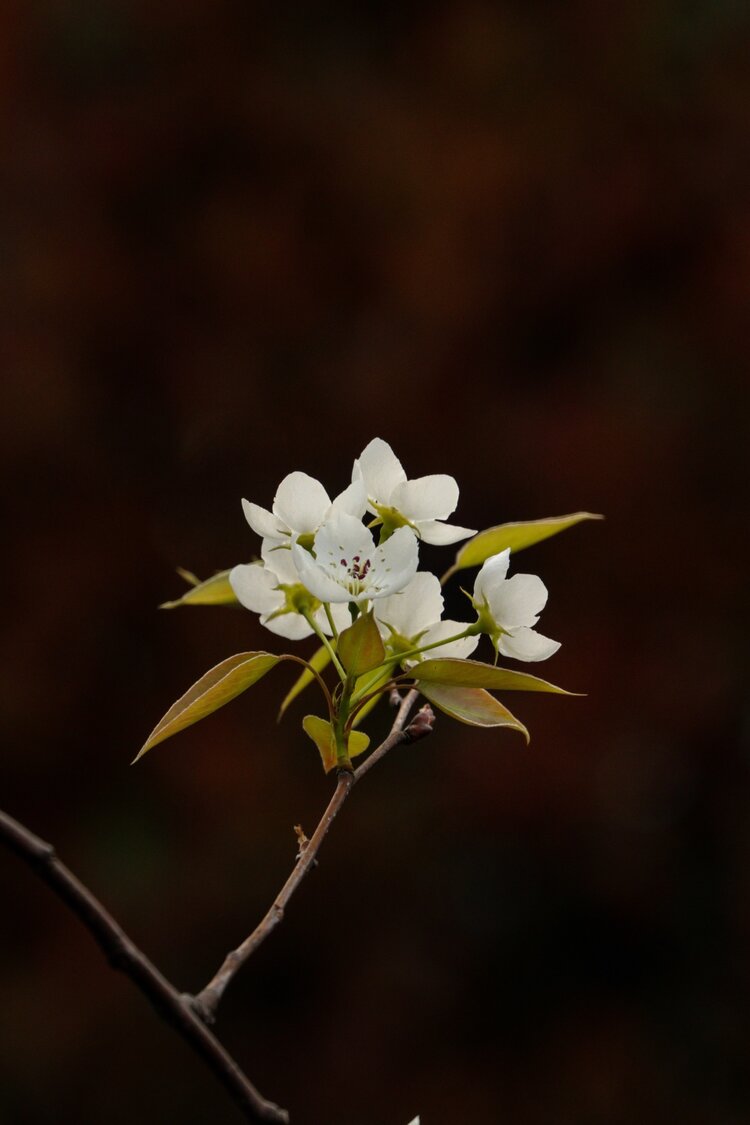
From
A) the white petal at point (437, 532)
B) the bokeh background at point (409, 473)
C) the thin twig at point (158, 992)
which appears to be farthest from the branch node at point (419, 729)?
the bokeh background at point (409, 473)

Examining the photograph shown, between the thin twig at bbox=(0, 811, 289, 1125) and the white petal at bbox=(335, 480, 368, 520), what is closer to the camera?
the thin twig at bbox=(0, 811, 289, 1125)

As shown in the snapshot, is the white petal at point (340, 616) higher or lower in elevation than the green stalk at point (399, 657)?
higher

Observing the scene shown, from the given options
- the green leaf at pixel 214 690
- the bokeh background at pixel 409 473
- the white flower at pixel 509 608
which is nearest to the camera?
the green leaf at pixel 214 690

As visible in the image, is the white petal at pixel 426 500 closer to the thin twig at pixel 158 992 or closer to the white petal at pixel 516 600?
the white petal at pixel 516 600

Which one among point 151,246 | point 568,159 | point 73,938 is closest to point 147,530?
point 151,246

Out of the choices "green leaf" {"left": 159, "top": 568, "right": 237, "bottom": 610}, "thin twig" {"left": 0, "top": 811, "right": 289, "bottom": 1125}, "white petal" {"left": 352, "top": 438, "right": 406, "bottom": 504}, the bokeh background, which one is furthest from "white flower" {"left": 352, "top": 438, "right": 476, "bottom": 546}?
the bokeh background

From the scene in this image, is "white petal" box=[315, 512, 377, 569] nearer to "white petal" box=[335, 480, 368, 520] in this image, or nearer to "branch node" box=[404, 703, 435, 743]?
"white petal" box=[335, 480, 368, 520]
